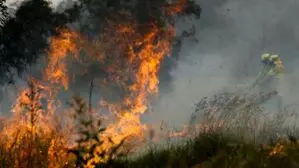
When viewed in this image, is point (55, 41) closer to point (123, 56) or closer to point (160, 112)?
point (123, 56)

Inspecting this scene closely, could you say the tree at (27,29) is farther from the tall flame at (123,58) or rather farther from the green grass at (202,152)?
the green grass at (202,152)

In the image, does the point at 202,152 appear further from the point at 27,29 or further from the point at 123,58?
the point at 123,58

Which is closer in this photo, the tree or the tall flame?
the tree

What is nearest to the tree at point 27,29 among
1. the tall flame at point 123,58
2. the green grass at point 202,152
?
the tall flame at point 123,58

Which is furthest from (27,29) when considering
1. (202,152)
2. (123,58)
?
(202,152)

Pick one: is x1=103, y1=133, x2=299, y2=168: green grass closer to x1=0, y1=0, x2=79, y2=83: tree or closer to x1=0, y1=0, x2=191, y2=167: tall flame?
x1=0, y1=0, x2=79, y2=83: tree

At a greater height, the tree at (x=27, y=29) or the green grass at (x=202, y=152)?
the tree at (x=27, y=29)

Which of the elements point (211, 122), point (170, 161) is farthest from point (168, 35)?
point (170, 161)

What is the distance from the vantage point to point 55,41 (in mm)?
27891

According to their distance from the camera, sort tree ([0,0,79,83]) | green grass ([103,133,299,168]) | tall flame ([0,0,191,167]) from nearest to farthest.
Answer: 1. green grass ([103,133,299,168])
2. tree ([0,0,79,83])
3. tall flame ([0,0,191,167])

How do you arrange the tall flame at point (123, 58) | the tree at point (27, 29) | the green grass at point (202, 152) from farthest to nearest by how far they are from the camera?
the tall flame at point (123, 58)
the tree at point (27, 29)
the green grass at point (202, 152)

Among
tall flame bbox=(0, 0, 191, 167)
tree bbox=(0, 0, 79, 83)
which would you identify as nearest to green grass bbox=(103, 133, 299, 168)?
tree bbox=(0, 0, 79, 83)

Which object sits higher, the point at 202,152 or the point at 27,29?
the point at 27,29

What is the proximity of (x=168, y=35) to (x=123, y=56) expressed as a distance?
336cm
